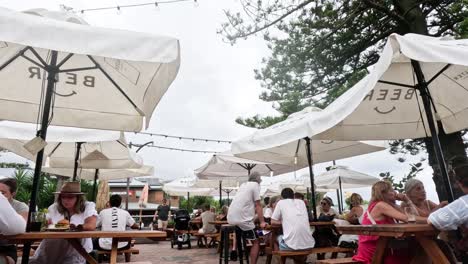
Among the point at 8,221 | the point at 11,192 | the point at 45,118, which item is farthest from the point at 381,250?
the point at 11,192

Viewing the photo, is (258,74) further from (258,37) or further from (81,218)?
(81,218)

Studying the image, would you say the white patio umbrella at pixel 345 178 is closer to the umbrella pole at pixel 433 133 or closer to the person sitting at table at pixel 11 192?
the umbrella pole at pixel 433 133

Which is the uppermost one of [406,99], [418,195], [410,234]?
[406,99]

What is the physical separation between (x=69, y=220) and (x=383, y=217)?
10.2ft

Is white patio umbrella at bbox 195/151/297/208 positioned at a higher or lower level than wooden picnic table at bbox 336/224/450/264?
higher

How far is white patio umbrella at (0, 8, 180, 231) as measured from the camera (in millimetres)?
2311

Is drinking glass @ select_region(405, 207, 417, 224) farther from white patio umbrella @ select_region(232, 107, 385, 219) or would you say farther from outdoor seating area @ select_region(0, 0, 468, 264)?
white patio umbrella @ select_region(232, 107, 385, 219)

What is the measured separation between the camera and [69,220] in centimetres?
331

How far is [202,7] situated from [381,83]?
4.96 meters

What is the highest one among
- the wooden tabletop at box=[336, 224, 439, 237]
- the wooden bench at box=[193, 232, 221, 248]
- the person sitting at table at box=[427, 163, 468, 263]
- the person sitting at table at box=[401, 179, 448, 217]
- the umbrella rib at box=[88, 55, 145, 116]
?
the umbrella rib at box=[88, 55, 145, 116]

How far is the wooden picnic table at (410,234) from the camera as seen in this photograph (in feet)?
8.29

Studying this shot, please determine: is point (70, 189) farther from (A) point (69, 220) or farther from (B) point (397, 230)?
(B) point (397, 230)

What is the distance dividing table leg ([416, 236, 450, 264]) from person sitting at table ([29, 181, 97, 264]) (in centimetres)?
283

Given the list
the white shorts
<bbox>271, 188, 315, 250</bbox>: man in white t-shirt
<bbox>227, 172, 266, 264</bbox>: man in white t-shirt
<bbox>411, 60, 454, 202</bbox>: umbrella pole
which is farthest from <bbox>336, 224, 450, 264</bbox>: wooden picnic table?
the white shorts
